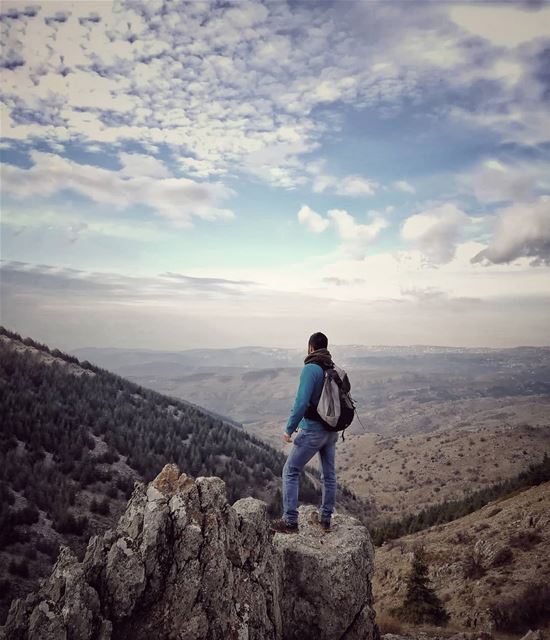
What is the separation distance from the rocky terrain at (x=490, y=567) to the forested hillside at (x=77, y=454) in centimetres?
1818

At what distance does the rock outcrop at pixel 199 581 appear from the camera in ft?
17.7

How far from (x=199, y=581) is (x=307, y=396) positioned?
358 centimetres

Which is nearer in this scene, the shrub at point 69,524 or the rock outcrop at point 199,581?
the rock outcrop at point 199,581

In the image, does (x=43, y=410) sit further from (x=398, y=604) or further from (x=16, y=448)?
(x=398, y=604)

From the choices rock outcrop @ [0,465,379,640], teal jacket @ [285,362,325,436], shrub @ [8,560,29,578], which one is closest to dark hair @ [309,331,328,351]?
teal jacket @ [285,362,325,436]

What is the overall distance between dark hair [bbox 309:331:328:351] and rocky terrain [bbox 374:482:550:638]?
1171cm

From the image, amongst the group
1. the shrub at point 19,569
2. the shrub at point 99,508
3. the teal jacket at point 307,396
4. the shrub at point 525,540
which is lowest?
the shrub at point 99,508

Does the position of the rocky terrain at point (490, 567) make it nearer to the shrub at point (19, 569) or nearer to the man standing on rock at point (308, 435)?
the man standing on rock at point (308, 435)

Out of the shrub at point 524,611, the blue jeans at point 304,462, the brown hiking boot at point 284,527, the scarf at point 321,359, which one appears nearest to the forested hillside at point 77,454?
the brown hiking boot at point 284,527

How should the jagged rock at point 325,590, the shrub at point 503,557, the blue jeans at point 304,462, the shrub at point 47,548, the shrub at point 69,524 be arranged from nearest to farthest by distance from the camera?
the jagged rock at point 325,590
the blue jeans at point 304,462
the shrub at point 503,557
the shrub at point 47,548
the shrub at point 69,524

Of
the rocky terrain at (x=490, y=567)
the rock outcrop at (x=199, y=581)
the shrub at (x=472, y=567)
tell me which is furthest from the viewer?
the shrub at (x=472, y=567)

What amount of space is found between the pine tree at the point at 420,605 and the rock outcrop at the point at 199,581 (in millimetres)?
7848

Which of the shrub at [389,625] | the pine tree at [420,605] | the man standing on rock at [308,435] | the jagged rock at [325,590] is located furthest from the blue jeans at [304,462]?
the pine tree at [420,605]

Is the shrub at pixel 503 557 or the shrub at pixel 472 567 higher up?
the shrub at pixel 503 557
